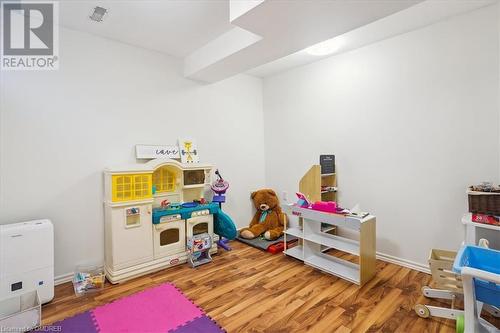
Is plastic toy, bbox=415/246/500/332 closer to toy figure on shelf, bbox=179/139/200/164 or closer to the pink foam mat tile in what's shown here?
the pink foam mat tile

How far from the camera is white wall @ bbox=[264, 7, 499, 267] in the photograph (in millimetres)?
2336

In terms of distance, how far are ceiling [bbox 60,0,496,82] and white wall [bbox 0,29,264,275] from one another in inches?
11.9

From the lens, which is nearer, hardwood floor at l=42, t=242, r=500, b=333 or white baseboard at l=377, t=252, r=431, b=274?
hardwood floor at l=42, t=242, r=500, b=333

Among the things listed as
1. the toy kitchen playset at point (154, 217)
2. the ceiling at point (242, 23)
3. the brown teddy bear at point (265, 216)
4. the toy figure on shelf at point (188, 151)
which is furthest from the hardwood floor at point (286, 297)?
the ceiling at point (242, 23)

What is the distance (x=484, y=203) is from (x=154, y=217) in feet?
10.3

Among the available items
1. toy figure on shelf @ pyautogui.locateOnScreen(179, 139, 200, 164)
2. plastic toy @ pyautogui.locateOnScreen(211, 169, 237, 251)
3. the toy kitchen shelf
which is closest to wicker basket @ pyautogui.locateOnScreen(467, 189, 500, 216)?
the toy kitchen shelf

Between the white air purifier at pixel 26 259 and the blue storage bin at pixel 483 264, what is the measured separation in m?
3.11

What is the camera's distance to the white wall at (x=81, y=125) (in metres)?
2.30

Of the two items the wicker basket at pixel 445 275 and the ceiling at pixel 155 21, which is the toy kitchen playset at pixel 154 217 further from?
the wicker basket at pixel 445 275

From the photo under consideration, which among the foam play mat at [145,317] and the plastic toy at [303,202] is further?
the plastic toy at [303,202]

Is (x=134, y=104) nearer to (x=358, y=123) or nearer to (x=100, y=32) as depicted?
(x=100, y=32)

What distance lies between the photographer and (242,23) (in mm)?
1992

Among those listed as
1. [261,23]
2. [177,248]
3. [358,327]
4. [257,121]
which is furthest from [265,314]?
[257,121]

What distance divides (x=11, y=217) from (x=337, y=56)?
410 cm
